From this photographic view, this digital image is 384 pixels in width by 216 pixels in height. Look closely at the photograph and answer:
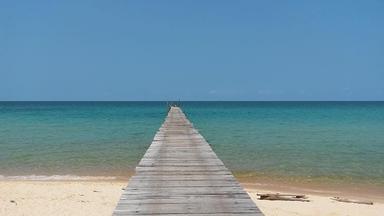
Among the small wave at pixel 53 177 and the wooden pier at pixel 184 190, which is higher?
the wooden pier at pixel 184 190

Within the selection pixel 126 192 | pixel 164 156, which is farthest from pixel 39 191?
pixel 126 192

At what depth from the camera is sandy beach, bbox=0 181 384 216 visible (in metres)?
10.4

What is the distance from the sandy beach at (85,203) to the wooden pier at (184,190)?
6.53ft

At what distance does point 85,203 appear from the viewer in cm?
1117

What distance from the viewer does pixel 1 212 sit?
9961 mm

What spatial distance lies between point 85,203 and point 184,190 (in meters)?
5.23

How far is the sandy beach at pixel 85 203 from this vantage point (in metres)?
10.4

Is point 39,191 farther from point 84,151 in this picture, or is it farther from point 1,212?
point 84,151

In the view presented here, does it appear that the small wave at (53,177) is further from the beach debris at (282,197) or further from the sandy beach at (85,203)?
the beach debris at (282,197)

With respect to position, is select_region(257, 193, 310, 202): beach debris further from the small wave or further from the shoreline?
the small wave

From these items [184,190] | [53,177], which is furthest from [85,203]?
[53,177]

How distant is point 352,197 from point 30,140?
67.1 ft

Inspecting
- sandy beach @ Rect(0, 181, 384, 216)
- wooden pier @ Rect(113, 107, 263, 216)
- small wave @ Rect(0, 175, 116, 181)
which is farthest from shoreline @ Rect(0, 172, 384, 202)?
wooden pier @ Rect(113, 107, 263, 216)

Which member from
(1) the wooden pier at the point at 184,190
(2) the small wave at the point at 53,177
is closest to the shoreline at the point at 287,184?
(2) the small wave at the point at 53,177
